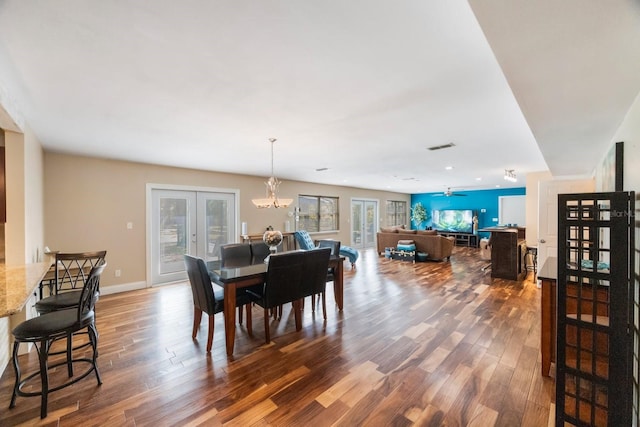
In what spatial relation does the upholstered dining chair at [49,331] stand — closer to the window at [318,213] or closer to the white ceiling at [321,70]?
the white ceiling at [321,70]

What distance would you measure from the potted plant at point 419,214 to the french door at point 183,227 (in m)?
8.70

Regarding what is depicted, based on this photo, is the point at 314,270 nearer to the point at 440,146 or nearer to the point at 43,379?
the point at 43,379

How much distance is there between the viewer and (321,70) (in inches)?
73.4

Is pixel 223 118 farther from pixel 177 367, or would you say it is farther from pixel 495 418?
pixel 495 418

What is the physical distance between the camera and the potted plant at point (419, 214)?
12.1 metres

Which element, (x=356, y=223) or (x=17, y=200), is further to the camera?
(x=356, y=223)

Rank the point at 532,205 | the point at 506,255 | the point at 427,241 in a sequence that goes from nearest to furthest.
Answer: the point at 506,255, the point at 532,205, the point at 427,241

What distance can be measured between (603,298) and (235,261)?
147 inches

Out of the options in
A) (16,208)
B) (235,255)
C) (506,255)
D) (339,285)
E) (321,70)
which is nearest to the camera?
(321,70)

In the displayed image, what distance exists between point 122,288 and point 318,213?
17.5ft

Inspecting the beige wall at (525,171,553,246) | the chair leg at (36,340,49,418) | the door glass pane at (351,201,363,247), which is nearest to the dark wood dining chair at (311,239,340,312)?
the chair leg at (36,340,49,418)

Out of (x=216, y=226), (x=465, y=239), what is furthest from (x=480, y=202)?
(x=216, y=226)

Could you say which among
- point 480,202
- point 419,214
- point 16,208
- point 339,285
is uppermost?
point 480,202

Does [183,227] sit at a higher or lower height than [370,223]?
higher
